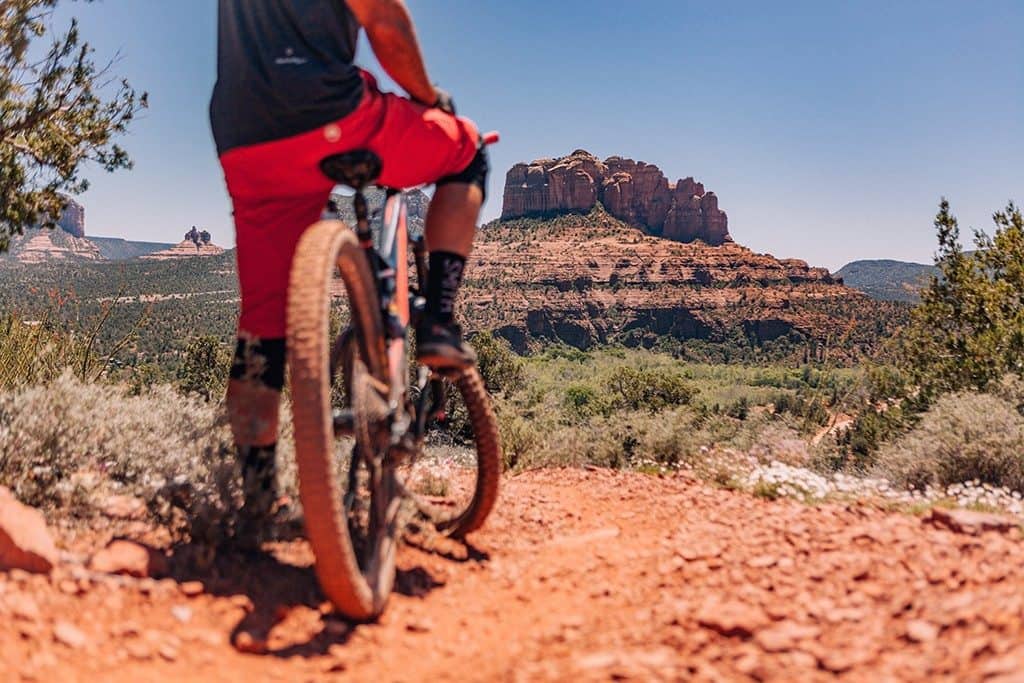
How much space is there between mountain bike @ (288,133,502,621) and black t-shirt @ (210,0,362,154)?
20 centimetres

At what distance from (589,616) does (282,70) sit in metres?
2.11

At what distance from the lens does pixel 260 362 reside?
8.02 ft

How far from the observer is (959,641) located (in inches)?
62.3

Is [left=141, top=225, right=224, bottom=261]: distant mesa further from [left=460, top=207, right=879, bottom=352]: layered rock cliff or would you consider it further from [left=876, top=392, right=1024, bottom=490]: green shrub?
[left=876, top=392, right=1024, bottom=490]: green shrub

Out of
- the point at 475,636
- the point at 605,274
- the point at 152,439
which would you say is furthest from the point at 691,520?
the point at 605,274

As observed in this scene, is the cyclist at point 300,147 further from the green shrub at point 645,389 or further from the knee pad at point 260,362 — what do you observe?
the green shrub at point 645,389

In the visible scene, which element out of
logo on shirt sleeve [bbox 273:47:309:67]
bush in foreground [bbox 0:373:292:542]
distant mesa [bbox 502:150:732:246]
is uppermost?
distant mesa [bbox 502:150:732:246]

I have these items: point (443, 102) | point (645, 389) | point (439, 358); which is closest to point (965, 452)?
point (439, 358)

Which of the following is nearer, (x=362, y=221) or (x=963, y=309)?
(x=362, y=221)

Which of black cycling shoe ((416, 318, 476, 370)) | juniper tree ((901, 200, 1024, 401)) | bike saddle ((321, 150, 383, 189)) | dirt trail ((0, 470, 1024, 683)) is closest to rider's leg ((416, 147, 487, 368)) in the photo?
Result: black cycling shoe ((416, 318, 476, 370))

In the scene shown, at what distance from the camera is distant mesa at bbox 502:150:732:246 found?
12556 cm

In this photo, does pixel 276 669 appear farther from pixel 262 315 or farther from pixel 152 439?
pixel 152 439

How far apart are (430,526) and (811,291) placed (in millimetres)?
104884

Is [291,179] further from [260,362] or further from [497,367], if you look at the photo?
[497,367]
